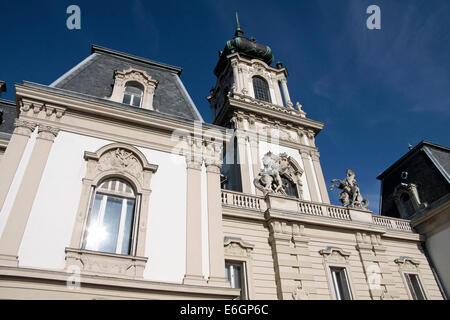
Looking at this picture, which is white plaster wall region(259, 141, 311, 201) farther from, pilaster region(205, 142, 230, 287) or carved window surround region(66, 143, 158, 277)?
carved window surround region(66, 143, 158, 277)

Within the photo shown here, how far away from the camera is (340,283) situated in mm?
14633

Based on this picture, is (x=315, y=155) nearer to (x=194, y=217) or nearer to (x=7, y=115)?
(x=194, y=217)

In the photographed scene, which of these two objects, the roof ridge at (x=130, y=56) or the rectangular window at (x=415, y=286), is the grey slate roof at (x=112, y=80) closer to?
the roof ridge at (x=130, y=56)

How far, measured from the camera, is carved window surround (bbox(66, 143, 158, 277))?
351 inches

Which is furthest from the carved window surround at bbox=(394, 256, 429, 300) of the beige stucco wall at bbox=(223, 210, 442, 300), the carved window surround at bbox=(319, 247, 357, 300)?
the carved window surround at bbox=(319, 247, 357, 300)

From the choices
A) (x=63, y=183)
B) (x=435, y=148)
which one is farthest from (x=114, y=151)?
(x=435, y=148)

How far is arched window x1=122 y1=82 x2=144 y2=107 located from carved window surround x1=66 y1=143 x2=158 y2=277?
261cm

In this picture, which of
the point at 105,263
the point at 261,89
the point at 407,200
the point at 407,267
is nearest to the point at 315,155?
the point at 407,200

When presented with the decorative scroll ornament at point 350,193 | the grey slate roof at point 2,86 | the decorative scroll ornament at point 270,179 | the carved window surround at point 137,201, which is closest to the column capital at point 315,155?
the decorative scroll ornament at point 350,193

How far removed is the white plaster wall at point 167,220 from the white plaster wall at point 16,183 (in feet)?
11.1

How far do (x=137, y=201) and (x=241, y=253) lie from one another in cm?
495

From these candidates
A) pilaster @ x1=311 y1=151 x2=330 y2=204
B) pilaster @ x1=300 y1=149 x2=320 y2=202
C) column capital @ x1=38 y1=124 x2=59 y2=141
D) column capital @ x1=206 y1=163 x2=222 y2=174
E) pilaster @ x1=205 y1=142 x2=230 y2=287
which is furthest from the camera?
pilaster @ x1=311 y1=151 x2=330 y2=204

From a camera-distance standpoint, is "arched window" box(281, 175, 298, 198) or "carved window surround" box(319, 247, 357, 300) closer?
"carved window surround" box(319, 247, 357, 300)
